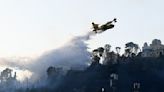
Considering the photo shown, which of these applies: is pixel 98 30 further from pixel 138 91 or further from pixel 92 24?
pixel 138 91

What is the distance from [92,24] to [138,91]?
10415cm

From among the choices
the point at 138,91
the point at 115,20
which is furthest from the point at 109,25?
the point at 138,91

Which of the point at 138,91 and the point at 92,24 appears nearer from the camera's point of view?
the point at 92,24

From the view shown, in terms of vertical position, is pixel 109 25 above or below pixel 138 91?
above

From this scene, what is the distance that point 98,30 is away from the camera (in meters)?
98.8

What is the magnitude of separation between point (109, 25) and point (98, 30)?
12.3 ft

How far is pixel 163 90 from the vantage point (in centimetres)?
19912

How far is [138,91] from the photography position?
650 ft

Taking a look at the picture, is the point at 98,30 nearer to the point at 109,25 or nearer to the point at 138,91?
the point at 109,25

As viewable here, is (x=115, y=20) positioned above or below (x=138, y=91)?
above

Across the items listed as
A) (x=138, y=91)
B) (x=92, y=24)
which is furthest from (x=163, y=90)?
(x=92, y=24)

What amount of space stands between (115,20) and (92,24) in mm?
6506

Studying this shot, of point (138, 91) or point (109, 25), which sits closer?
point (109, 25)

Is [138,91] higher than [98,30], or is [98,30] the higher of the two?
[98,30]
